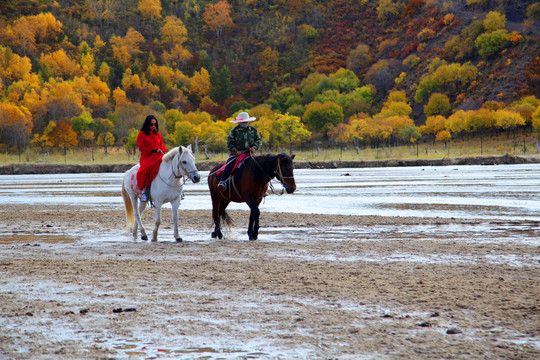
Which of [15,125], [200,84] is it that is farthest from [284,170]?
[200,84]

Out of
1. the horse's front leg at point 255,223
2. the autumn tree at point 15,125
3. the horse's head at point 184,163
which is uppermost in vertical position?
Answer: the autumn tree at point 15,125

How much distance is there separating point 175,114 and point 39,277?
125180 mm

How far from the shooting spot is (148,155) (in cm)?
1299

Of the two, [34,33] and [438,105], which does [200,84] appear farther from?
[438,105]

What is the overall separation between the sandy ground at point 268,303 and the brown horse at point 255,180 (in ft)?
4.80

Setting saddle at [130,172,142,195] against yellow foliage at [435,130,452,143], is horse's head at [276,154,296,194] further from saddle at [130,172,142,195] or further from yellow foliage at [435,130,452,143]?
yellow foliage at [435,130,452,143]

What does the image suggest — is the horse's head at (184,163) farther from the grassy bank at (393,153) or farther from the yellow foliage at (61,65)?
the yellow foliage at (61,65)

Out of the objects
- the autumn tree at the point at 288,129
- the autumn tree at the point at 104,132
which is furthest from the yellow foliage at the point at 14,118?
the autumn tree at the point at 288,129

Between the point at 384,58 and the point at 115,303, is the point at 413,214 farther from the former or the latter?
the point at 384,58

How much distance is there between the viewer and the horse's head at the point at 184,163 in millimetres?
12375

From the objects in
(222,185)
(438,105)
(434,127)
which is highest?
(438,105)

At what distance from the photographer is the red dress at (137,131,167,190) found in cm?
1281

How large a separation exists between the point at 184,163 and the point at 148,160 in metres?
0.94

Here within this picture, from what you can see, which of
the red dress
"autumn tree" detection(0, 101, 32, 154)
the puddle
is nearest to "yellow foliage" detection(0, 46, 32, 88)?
"autumn tree" detection(0, 101, 32, 154)
